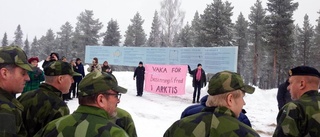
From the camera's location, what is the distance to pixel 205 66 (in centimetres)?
1436

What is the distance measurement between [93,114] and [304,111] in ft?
6.33

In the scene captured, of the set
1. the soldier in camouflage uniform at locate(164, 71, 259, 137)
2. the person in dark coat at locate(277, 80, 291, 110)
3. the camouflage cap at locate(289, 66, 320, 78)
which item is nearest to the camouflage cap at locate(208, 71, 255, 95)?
the soldier in camouflage uniform at locate(164, 71, 259, 137)

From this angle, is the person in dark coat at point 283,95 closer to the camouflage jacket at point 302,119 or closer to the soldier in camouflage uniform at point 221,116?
the camouflage jacket at point 302,119

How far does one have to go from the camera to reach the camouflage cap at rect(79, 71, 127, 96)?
1.89 meters

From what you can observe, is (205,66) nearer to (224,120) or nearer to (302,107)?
(302,107)

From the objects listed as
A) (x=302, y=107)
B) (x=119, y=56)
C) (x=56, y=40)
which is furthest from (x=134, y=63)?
(x=56, y=40)

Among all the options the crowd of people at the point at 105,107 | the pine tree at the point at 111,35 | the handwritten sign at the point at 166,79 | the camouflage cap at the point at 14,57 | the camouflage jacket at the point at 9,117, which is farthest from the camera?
the pine tree at the point at 111,35

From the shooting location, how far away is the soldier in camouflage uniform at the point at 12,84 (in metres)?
2.00

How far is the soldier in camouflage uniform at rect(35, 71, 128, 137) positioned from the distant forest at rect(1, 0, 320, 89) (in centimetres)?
3099

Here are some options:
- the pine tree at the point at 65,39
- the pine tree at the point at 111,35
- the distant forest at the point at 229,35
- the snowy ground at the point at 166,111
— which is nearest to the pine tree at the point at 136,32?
the distant forest at the point at 229,35

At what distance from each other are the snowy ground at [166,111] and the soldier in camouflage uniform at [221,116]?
4793 mm

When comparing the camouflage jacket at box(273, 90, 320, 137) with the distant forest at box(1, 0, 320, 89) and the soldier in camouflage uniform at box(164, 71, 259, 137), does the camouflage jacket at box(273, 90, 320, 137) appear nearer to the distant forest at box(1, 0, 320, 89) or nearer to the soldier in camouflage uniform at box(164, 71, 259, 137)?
the soldier in camouflage uniform at box(164, 71, 259, 137)

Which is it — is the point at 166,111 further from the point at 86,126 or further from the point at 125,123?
the point at 86,126

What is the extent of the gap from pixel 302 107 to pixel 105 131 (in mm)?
1886
